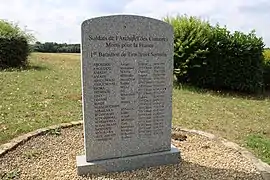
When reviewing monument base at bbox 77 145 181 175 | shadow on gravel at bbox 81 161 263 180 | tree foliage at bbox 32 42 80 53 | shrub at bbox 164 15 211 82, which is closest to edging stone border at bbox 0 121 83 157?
monument base at bbox 77 145 181 175

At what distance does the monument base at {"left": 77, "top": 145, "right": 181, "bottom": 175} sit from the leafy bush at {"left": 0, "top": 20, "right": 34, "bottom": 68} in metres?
11.9

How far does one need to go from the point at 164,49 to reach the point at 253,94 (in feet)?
27.6

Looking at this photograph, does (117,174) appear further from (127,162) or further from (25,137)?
(25,137)

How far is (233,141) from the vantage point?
18.1 ft

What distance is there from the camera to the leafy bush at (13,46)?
14570 mm

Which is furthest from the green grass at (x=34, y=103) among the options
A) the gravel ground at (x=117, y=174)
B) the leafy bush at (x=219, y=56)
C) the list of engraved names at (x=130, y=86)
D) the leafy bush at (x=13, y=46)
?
the leafy bush at (x=219, y=56)

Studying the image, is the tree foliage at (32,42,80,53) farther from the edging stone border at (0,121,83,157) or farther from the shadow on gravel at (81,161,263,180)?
the shadow on gravel at (81,161,263,180)

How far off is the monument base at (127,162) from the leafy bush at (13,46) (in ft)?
39.1

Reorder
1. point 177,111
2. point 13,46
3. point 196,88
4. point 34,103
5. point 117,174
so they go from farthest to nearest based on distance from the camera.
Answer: point 13,46, point 196,88, point 34,103, point 177,111, point 117,174

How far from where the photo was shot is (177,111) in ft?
24.6

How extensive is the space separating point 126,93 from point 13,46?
12260mm

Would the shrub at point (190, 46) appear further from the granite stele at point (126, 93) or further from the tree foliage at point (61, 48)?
the tree foliage at point (61, 48)

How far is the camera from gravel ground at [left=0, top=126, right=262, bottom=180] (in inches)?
154

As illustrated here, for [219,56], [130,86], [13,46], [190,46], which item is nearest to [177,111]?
[130,86]
